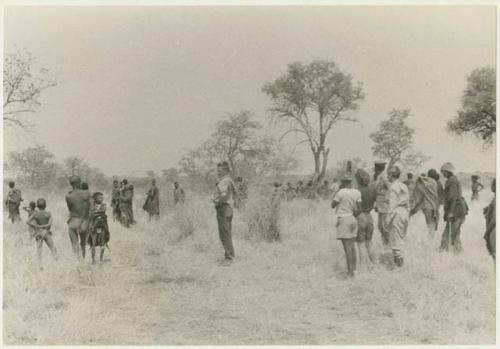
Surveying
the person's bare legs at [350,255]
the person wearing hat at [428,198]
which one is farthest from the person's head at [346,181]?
the person wearing hat at [428,198]

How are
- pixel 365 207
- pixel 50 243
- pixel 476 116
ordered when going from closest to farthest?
pixel 365 207, pixel 50 243, pixel 476 116

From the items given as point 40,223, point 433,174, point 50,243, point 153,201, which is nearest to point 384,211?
point 433,174

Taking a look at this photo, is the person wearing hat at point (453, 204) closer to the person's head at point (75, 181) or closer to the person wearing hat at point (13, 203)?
the person's head at point (75, 181)

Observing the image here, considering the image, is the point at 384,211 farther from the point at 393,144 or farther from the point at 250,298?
the point at 393,144

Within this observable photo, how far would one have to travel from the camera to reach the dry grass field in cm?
627

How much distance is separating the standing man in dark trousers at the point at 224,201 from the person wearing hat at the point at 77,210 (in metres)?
2.09

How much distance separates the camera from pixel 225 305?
22.9 ft

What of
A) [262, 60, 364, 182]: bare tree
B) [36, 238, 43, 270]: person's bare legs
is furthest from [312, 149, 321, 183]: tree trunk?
[36, 238, 43, 270]: person's bare legs

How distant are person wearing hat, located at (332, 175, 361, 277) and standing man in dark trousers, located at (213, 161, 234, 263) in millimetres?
1990

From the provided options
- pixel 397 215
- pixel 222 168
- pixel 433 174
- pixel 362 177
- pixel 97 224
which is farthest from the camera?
pixel 433 174

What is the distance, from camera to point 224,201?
350 inches

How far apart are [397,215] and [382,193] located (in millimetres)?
927

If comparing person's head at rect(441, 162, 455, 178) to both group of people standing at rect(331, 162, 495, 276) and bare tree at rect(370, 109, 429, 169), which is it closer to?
group of people standing at rect(331, 162, 495, 276)

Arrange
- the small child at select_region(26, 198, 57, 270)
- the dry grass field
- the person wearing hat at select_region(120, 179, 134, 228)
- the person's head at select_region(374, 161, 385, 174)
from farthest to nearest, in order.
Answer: the person wearing hat at select_region(120, 179, 134, 228) < the person's head at select_region(374, 161, 385, 174) < the small child at select_region(26, 198, 57, 270) < the dry grass field
